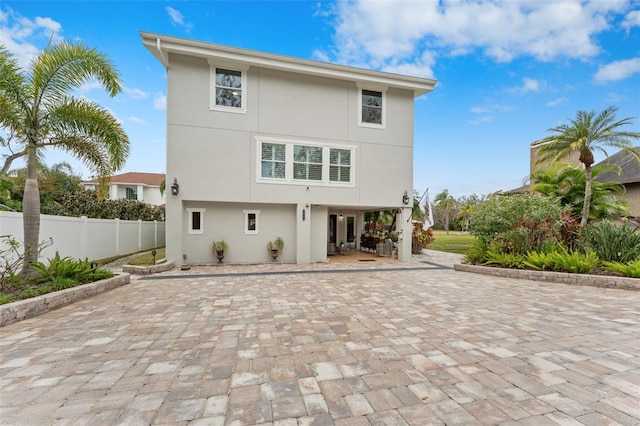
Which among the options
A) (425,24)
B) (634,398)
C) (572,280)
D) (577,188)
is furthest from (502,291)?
(425,24)

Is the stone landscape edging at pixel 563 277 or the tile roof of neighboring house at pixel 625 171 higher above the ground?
the tile roof of neighboring house at pixel 625 171

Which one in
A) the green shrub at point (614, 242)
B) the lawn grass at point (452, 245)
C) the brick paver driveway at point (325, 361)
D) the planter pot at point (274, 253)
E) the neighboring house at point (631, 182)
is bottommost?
the lawn grass at point (452, 245)

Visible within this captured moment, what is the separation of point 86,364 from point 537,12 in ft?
49.4

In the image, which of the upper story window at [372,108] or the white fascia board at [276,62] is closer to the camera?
the white fascia board at [276,62]

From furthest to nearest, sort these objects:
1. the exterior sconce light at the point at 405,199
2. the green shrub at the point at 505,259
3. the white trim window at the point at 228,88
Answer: the exterior sconce light at the point at 405,199
the white trim window at the point at 228,88
the green shrub at the point at 505,259

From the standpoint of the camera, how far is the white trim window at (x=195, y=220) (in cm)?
1071

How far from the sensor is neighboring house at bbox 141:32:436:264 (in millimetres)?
10070

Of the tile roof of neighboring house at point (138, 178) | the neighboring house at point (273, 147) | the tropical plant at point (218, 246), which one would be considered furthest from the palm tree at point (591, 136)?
the tile roof of neighboring house at point (138, 178)

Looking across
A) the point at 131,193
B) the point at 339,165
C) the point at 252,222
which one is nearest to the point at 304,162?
the point at 339,165

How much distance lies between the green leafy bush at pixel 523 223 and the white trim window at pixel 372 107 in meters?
6.04

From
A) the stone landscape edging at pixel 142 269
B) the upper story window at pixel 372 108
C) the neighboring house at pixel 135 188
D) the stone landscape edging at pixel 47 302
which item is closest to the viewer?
the stone landscape edging at pixel 47 302

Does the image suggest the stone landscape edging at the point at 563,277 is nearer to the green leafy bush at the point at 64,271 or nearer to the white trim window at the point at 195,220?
the white trim window at the point at 195,220

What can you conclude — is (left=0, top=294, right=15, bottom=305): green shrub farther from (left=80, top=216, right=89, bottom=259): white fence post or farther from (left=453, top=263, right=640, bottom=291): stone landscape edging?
(left=453, top=263, right=640, bottom=291): stone landscape edging

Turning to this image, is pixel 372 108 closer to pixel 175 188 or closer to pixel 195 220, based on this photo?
pixel 175 188
